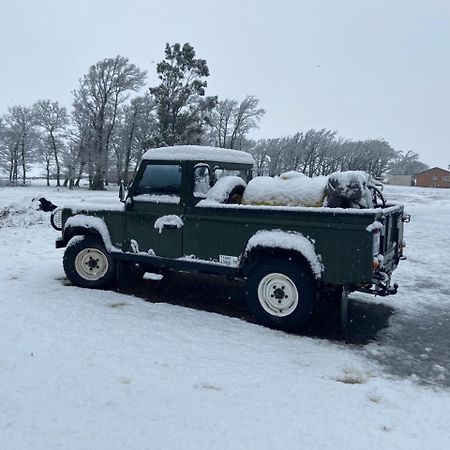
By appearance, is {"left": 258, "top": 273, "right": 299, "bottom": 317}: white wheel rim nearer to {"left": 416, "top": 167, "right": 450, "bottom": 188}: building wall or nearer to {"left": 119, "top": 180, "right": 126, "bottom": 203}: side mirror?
{"left": 119, "top": 180, "right": 126, "bottom": 203}: side mirror

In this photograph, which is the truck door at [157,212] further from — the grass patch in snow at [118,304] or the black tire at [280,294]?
the black tire at [280,294]

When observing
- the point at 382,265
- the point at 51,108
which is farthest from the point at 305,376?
the point at 51,108

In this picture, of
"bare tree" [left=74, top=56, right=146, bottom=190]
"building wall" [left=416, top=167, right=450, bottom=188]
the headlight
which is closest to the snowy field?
the headlight

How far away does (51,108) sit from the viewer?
64188 mm

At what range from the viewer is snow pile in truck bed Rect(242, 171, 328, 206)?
17.3 ft

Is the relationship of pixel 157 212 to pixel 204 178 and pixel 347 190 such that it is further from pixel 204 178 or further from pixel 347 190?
pixel 347 190

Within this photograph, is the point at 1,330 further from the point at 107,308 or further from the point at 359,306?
the point at 359,306

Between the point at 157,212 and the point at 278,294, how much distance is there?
6.72ft

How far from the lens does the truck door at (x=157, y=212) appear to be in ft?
19.2

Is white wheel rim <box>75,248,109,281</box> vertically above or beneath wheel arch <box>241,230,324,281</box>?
beneath

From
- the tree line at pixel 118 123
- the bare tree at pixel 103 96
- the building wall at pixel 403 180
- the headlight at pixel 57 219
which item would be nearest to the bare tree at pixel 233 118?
the tree line at pixel 118 123

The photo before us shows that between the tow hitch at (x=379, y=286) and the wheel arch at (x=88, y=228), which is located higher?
the wheel arch at (x=88, y=228)

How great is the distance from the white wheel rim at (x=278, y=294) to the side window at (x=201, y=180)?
4.81ft

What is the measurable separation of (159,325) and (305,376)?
6.26ft
